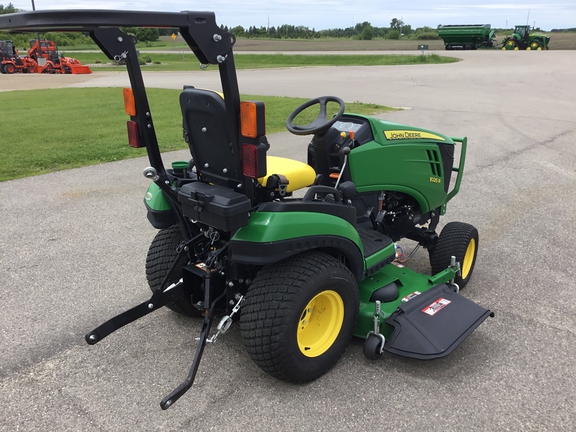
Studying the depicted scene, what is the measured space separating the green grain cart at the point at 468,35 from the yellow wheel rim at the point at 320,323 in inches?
1615

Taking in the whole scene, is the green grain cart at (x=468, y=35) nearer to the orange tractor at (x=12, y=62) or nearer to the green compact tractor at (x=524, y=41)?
the green compact tractor at (x=524, y=41)

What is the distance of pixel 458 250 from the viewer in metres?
3.60

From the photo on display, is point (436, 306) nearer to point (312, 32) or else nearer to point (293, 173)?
point (293, 173)

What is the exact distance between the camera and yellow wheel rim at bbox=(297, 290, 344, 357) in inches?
105

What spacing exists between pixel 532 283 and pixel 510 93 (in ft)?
43.4

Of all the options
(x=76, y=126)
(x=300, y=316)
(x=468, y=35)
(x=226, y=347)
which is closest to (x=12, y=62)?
(x=76, y=126)

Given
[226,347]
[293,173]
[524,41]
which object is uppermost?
[524,41]

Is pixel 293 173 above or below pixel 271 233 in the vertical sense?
above

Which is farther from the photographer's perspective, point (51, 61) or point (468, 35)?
point (468, 35)

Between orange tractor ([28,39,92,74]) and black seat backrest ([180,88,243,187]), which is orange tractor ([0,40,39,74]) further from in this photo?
black seat backrest ([180,88,243,187])

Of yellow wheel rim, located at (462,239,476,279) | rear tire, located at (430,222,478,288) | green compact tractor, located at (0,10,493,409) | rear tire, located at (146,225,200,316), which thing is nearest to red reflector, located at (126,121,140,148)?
green compact tractor, located at (0,10,493,409)

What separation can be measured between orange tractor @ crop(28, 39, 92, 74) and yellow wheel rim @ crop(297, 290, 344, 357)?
27.8 m

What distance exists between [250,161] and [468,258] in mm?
2264

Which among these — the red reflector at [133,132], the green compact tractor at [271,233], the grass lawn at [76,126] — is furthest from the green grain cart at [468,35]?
the red reflector at [133,132]
